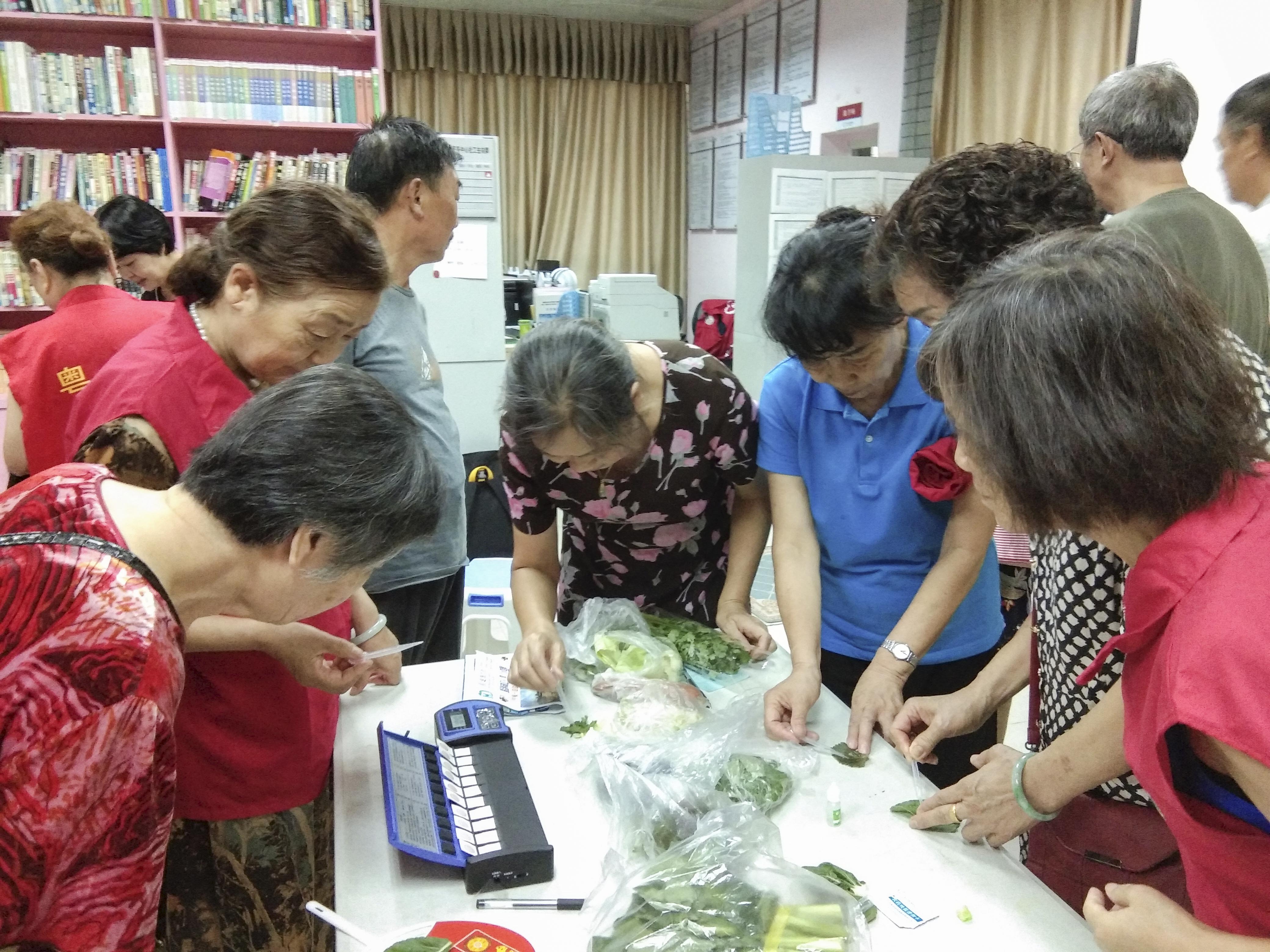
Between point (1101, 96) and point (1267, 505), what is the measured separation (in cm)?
217

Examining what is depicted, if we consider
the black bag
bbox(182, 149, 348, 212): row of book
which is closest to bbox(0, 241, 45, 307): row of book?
bbox(182, 149, 348, 212): row of book

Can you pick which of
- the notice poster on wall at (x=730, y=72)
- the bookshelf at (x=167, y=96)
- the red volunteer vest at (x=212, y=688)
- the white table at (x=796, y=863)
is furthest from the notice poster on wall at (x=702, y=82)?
the white table at (x=796, y=863)

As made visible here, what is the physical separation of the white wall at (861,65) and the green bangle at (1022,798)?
470 cm

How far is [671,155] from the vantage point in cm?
772

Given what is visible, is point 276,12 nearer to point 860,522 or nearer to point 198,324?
point 198,324

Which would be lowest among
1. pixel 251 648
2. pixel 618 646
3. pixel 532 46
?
pixel 618 646

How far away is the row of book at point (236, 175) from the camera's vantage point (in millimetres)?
4145

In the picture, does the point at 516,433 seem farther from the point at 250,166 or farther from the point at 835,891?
the point at 250,166

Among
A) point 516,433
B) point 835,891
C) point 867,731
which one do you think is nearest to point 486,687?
point 516,433

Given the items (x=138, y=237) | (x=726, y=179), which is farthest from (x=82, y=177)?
(x=726, y=179)

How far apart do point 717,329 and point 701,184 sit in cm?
177

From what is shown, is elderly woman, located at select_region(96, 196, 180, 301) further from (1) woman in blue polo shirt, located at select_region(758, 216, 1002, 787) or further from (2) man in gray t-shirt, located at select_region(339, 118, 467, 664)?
(1) woman in blue polo shirt, located at select_region(758, 216, 1002, 787)

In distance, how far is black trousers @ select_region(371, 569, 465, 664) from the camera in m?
2.22

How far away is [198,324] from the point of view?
4.19 feet
